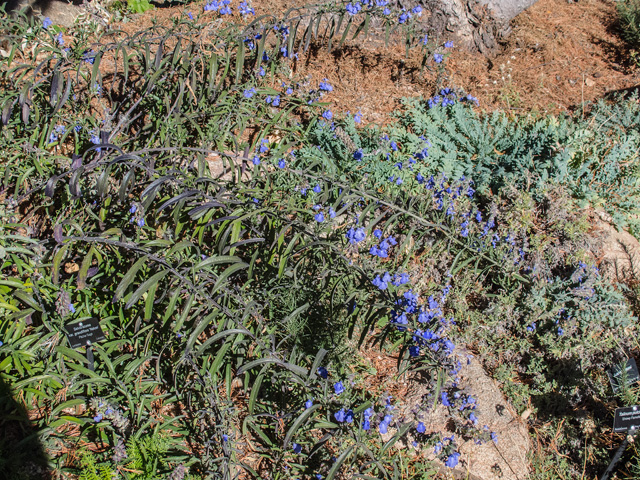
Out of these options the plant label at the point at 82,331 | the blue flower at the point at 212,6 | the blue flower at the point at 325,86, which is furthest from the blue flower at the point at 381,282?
the blue flower at the point at 212,6

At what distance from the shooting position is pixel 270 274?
2414 millimetres

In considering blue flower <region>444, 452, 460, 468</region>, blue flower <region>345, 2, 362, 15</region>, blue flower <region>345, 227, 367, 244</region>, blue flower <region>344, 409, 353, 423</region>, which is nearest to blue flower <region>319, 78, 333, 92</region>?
blue flower <region>345, 2, 362, 15</region>

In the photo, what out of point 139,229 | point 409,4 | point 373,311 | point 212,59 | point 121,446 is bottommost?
point 121,446

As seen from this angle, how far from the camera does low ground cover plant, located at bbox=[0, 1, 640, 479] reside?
6.70ft

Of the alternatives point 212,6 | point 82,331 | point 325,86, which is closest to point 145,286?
point 82,331

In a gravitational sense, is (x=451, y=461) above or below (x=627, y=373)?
below

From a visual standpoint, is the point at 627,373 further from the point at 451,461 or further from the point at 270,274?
the point at 270,274

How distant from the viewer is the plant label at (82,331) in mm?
2154

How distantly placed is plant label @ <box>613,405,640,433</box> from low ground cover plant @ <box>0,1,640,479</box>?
0.36 metres

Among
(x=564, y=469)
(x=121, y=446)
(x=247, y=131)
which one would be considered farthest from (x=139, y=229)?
(x=564, y=469)

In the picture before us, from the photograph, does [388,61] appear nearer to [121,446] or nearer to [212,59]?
[212,59]

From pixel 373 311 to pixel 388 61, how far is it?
9.42 ft

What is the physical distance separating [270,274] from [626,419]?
1.80 m

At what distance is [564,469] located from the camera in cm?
234
